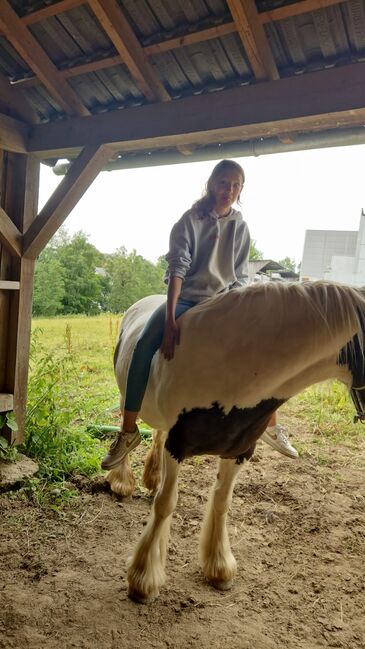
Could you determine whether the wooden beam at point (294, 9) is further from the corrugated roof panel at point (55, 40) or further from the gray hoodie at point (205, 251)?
the corrugated roof panel at point (55, 40)

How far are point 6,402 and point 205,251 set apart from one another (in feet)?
6.98

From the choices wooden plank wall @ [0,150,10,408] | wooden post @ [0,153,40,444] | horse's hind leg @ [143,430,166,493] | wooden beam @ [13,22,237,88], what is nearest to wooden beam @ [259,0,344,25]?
wooden beam @ [13,22,237,88]

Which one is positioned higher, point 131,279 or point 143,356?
point 131,279

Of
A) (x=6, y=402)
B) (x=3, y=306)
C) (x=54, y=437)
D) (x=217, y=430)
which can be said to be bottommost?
(x=54, y=437)

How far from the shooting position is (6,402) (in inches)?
123

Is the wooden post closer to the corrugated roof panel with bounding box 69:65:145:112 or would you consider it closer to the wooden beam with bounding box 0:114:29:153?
the wooden beam with bounding box 0:114:29:153

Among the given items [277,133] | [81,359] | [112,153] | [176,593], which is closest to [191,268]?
[277,133]

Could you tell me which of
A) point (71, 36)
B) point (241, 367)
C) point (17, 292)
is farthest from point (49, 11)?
point (241, 367)

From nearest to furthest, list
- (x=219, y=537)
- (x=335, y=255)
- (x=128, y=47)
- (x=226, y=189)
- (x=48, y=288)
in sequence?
(x=226, y=189), (x=219, y=537), (x=128, y=47), (x=335, y=255), (x=48, y=288)

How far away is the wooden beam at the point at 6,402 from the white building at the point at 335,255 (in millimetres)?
2667

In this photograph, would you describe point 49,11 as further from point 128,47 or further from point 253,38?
point 253,38

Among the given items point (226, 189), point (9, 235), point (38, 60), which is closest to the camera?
point (226, 189)

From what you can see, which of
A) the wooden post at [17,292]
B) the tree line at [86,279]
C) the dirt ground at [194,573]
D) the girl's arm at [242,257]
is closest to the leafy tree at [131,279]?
the tree line at [86,279]

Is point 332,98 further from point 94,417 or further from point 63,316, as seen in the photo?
point 63,316
